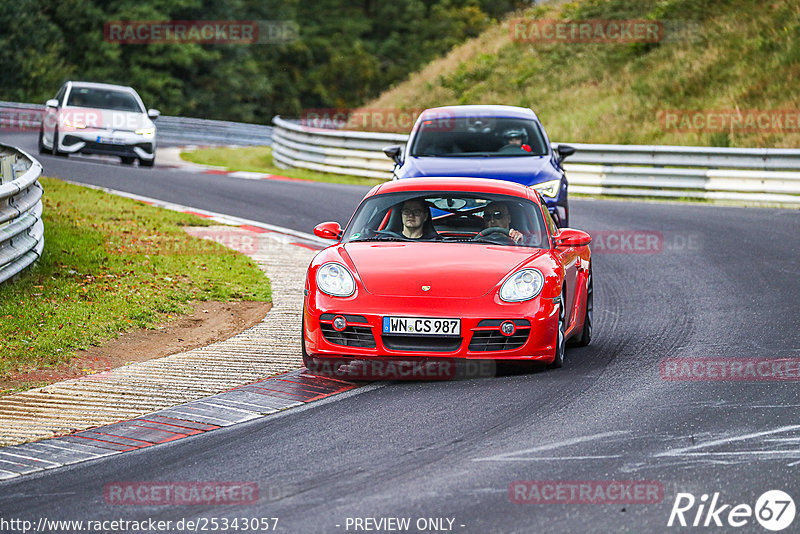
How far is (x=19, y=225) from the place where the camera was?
10969mm

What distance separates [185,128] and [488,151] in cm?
2893

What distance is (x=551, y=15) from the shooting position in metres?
42.1

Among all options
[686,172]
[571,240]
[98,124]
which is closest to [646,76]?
[686,172]

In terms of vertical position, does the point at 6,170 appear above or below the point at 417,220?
below

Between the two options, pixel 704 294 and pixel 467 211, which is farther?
pixel 704 294

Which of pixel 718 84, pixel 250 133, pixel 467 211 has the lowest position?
pixel 250 133

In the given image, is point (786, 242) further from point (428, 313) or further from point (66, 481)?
point (66, 481)

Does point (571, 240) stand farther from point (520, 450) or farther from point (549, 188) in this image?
point (549, 188)

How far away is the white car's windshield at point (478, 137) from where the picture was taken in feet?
49.3

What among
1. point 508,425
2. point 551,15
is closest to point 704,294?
point 508,425

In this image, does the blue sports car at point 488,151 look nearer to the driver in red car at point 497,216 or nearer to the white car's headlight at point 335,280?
the driver in red car at point 497,216

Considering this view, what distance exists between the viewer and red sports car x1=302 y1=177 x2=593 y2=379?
7.96 m

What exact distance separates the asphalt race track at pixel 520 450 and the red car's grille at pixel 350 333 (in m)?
0.35

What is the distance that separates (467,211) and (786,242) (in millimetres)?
7498
